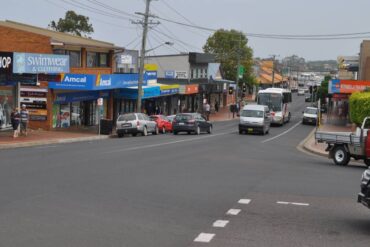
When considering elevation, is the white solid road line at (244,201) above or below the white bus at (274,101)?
below

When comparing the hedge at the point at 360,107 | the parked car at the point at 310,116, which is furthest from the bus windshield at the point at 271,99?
the hedge at the point at 360,107

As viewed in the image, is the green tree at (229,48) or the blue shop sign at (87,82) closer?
the blue shop sign at (87,82)

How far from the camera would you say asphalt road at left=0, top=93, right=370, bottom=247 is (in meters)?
8.74

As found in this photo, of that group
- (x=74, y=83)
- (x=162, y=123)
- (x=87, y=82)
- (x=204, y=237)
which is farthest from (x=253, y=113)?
(x=204, y=237)

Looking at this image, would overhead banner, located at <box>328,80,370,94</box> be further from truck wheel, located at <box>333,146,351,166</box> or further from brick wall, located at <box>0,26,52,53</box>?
truck wheel, located at <box>333,146,351,166</box>

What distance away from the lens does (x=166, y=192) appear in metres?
12.9

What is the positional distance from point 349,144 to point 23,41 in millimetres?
24404

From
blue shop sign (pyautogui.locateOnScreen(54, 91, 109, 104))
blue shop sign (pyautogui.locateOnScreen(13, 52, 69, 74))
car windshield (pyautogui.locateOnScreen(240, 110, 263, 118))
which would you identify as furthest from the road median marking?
car windshield (pyautogui.locateOnScreen(240, 110, 263, 118))

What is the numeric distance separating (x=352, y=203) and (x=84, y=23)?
8089 centimetres

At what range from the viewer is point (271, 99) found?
2274 inches

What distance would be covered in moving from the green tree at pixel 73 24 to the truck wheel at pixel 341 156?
230ft

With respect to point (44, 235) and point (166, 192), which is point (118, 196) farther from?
point (44, 235)

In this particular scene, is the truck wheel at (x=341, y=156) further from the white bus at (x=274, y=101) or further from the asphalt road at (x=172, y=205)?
the white bus at (x=274, y=101)

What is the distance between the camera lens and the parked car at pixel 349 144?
69.5ft
